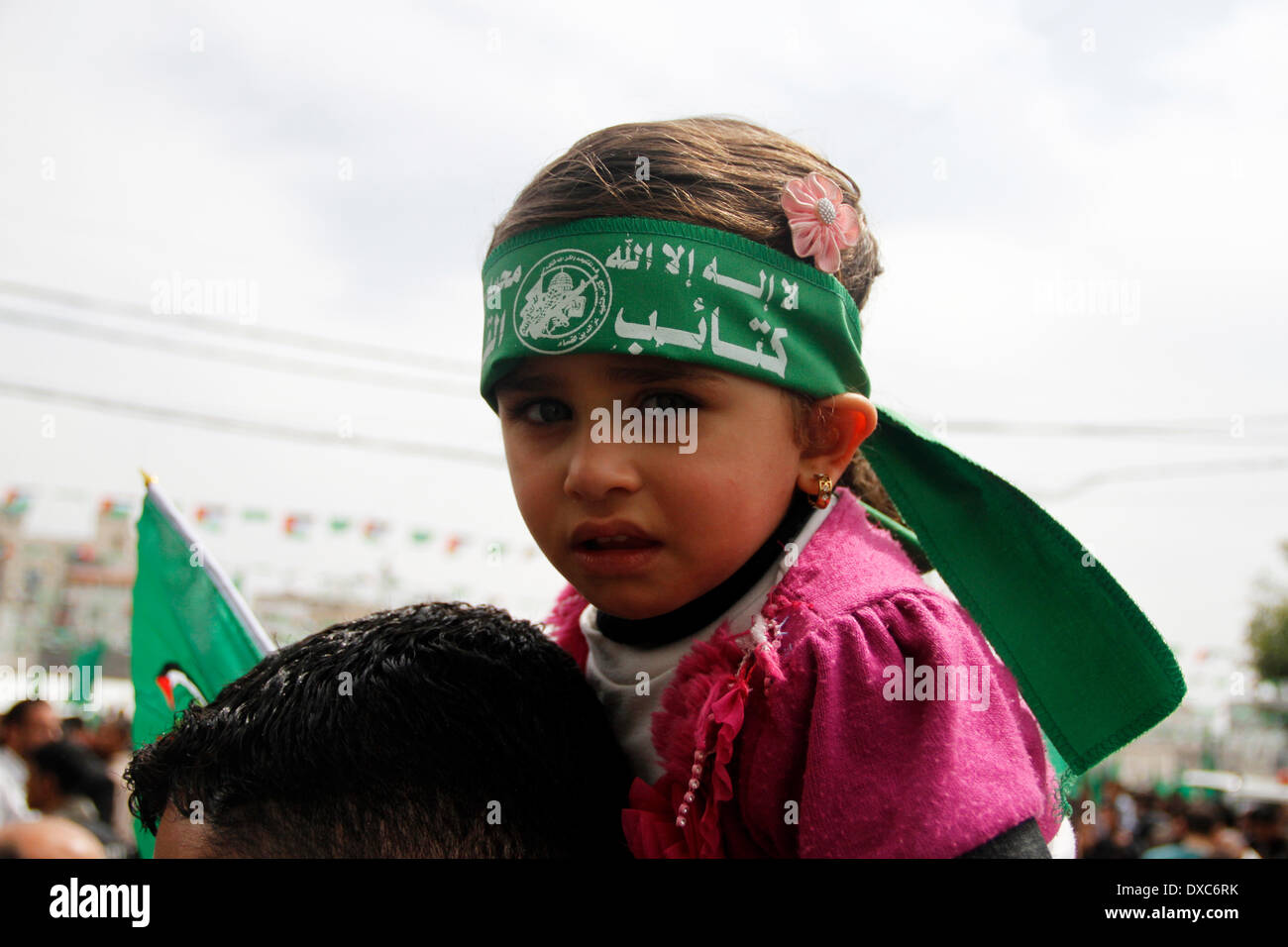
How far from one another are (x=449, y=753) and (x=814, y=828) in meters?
0.53

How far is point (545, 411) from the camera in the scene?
5.87ft

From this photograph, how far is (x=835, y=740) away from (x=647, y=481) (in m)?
0.49

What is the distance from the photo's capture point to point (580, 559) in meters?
1.70

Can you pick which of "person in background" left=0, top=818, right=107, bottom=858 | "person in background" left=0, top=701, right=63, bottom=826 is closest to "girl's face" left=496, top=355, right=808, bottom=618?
"person in background" left=0, top=818, right=107, bottom=858

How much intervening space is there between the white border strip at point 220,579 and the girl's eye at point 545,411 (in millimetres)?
782

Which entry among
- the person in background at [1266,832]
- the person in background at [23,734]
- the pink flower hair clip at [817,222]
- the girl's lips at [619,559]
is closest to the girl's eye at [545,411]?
A: the girl's lips at [619,559]

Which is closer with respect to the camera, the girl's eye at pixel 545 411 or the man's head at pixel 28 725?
the girl's eye at pixel 545 411

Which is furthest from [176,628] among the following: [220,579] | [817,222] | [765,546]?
[817,222]

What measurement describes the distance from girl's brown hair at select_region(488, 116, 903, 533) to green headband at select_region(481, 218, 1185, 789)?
0.03m

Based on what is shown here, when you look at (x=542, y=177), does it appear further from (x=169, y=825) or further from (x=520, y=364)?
(x=169, y=825)

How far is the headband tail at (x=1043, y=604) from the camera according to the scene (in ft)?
5.59

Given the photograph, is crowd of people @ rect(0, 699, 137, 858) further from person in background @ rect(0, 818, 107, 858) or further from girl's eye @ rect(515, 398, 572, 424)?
girl's eye @ rect(515, 398, 572, 424)

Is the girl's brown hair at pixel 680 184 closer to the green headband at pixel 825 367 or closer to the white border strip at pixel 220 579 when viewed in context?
the green headband at pixel 825 367

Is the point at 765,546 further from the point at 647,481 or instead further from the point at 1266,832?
the point at 1266,832
